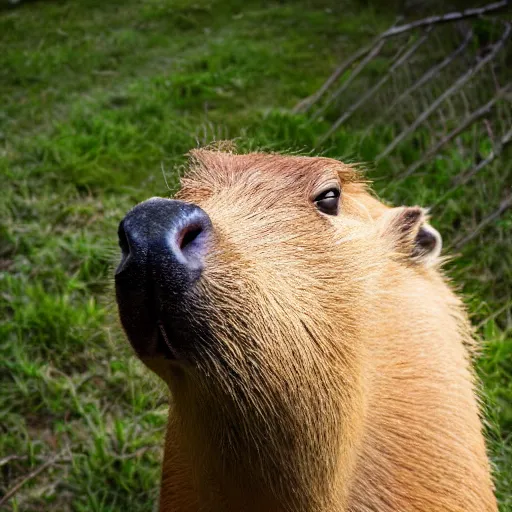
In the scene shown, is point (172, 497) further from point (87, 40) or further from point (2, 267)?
point (87, 40)

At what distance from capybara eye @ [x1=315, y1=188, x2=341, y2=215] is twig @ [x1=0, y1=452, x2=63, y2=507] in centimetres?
232

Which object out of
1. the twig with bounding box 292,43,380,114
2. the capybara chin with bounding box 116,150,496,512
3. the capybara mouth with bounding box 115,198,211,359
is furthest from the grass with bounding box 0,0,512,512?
the capybara mouth with bounding box 115,198,211,359

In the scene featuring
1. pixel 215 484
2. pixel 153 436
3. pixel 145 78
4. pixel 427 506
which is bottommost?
pixel 153 436

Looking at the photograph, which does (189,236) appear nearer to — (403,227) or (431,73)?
(403,227)

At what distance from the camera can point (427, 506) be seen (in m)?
2.01

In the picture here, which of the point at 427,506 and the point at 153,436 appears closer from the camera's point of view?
the point at 427,506

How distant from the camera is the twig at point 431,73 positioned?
5.01 metres

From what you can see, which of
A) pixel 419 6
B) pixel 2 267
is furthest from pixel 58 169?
pixel 419 6

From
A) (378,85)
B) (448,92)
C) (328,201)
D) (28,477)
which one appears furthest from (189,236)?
(378,85)

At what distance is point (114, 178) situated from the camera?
5.27m

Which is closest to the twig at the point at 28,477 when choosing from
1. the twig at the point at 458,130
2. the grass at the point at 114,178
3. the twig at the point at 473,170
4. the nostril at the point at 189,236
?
the grass at the point at 114,178

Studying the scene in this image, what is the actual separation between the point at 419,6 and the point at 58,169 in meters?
4.71

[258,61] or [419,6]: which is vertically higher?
[419,6]

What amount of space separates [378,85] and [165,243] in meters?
4.47
